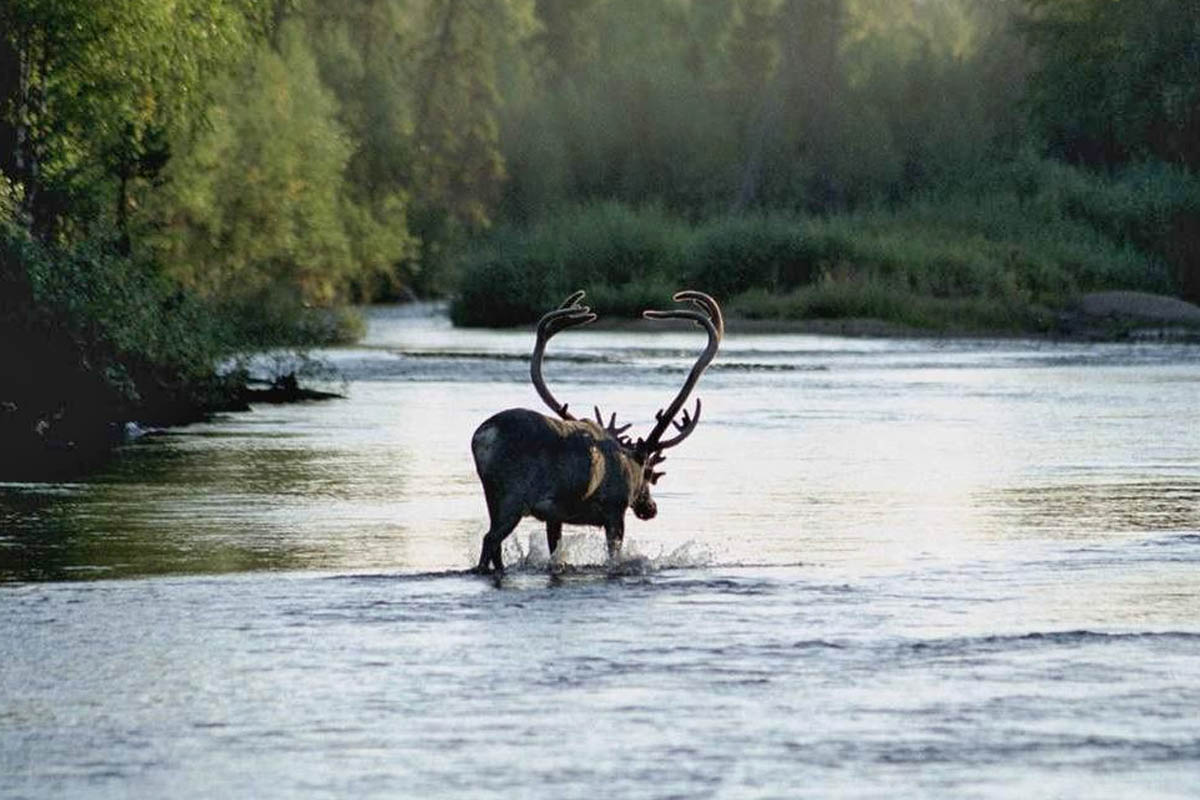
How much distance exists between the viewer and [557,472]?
15.8 metres

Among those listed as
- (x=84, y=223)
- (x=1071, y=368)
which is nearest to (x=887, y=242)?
(x=1071, y=368)

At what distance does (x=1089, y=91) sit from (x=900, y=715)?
8409 cm

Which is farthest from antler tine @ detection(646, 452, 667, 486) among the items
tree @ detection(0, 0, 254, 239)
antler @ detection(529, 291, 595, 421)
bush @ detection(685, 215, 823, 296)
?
bush @ detection(685, 215, 823, 296)

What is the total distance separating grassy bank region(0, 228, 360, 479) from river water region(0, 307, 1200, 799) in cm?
153

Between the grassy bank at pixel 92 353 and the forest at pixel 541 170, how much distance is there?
6cm

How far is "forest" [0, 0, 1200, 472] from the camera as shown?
117ft

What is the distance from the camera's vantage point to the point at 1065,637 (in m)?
13.9

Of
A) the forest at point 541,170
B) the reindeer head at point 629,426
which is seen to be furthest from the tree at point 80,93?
the reindeer head at point 629,426

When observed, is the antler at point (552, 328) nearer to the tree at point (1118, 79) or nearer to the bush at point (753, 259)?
the bush at point (753, 259)

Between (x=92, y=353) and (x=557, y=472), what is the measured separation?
15.4m

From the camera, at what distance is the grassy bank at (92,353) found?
1096 inches

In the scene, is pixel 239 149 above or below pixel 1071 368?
above

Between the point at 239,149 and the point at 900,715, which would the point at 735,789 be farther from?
the point at 239,149

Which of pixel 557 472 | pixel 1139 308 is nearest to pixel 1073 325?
pixel 1139 308
